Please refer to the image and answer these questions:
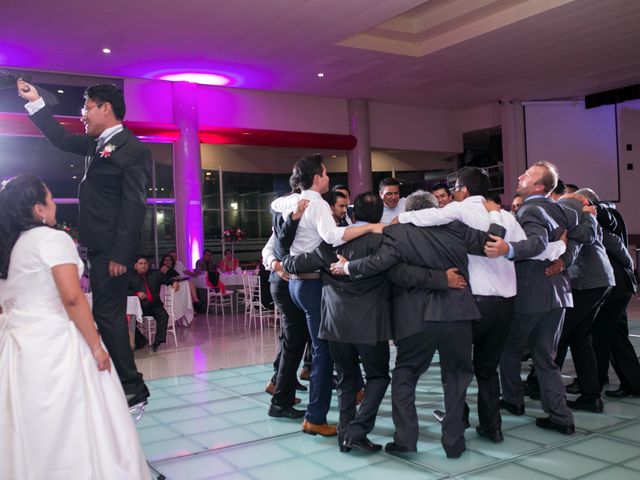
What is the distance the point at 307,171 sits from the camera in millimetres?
3830

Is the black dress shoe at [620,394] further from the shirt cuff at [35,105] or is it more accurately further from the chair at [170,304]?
the chair at [170,304]

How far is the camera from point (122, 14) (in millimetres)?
8750

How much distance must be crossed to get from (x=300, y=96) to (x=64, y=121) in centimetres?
526

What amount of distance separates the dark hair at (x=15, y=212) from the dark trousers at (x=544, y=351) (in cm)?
278

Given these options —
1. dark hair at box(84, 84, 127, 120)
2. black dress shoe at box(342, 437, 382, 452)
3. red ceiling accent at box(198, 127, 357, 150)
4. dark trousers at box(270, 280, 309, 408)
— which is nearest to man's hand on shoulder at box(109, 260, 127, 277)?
dark hair at box(84, 84, 127, 120)

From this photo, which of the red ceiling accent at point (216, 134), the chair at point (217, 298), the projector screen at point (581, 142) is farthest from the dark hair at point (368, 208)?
the projector screen at point (581, 142)

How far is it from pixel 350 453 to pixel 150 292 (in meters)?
5.00

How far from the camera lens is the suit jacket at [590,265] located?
4.22 meters

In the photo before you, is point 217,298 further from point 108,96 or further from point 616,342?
point 108,96

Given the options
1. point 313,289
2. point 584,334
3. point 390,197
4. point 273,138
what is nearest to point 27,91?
point 313,289

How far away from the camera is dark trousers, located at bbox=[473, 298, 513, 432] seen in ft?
11.7

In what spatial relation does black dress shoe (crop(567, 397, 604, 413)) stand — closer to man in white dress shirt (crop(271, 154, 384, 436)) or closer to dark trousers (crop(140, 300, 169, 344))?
man in white dress shirt (crop(271, 154, 384, 436))

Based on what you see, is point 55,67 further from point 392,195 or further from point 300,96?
point 392,195

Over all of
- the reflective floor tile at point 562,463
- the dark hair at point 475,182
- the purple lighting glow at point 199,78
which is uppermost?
the purple lighting glow at point 199,78
